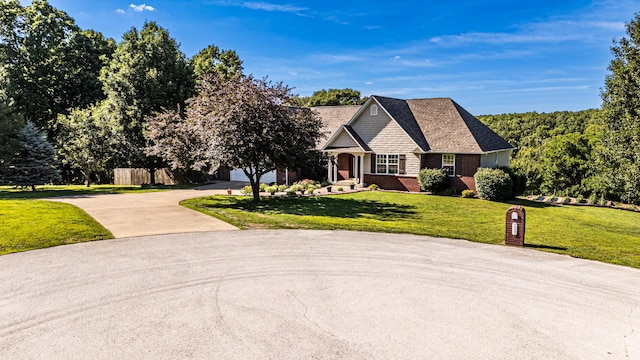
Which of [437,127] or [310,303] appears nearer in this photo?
[310,303]

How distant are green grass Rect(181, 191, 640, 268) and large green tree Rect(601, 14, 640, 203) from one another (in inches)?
105

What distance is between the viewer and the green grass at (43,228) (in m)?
11.9

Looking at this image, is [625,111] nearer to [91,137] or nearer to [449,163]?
[449,163]

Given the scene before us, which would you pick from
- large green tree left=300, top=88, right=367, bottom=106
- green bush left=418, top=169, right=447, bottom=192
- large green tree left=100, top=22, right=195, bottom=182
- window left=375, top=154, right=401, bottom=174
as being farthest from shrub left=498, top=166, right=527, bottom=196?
large green tree left=300, top=88, right=367, bottom=106

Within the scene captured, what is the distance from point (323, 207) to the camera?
66.5 feet

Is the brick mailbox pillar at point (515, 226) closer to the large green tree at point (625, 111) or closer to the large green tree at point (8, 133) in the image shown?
the large green tree at point (625, 111)

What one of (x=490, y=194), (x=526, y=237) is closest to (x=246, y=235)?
(x=526, y=237)

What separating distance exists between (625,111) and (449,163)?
1012 cm

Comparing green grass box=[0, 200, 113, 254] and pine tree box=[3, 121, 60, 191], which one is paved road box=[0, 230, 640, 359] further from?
pine tree box=[3, 121, 60, 191]

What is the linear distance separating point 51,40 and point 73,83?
4463 mm

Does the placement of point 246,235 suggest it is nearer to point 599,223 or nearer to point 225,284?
point 225,284

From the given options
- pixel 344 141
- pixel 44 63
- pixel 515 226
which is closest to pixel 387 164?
pixel 344 141

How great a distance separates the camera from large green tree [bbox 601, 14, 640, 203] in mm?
19406

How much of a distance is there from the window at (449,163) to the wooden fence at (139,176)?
76.3 feet
